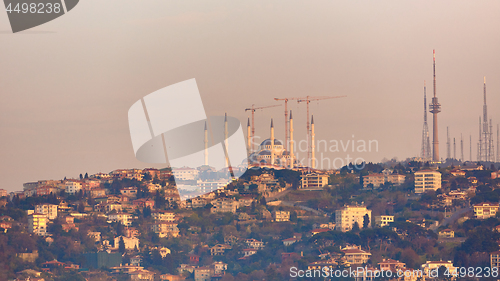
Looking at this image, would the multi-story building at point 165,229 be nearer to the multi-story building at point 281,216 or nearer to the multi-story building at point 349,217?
the multi-story building at point 281,216

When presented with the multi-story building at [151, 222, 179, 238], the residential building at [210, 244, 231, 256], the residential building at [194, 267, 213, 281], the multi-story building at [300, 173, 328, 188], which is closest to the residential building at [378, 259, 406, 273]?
→ the residential building at [194, 267, 213, 281]

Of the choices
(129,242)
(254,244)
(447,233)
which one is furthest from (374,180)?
(129,242)

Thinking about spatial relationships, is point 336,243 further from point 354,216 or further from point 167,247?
point 167,247

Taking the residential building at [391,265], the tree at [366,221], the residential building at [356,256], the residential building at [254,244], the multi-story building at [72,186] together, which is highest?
the multi-story building at [72,186]

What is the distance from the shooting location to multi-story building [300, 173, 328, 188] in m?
52.9

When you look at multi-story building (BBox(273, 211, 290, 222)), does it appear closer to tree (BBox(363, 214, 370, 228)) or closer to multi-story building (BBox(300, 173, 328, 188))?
tree (BBox(363, 214, 370, 228))

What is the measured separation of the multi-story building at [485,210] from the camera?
44250 mm

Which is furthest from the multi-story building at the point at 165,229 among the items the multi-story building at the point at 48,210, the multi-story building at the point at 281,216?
the multi-story building at the point at 48,210

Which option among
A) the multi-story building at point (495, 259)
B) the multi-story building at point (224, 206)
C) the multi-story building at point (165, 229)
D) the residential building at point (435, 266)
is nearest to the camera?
the residential building at point (435, 266)

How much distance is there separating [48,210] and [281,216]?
1021cm

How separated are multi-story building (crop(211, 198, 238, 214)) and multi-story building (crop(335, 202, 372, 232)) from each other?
5.88m

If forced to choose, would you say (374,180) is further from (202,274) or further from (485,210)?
(202,274)

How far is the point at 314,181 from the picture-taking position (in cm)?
5319

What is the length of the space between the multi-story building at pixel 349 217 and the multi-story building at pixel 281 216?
264cm
